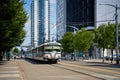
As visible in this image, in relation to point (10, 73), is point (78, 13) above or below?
above

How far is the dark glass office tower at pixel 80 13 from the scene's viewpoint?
424 ft

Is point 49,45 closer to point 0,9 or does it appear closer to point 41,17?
point 0,9

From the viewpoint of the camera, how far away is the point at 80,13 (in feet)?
439

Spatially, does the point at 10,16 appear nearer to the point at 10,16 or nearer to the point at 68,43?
the point at 10,16

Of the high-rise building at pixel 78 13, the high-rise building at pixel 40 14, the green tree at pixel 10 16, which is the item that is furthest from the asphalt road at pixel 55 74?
the high-rise building at pixel 78 13

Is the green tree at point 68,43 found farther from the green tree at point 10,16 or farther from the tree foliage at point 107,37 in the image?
the green tree at point 10,16

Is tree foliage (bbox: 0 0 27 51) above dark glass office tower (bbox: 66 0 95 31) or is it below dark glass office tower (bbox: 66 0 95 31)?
below

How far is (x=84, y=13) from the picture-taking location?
130875mm

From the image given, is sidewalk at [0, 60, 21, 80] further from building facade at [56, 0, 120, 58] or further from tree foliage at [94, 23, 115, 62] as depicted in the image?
building facade at [56, 0, 120, 58]

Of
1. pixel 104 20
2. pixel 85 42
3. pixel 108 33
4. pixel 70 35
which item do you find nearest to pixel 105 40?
pixel 108 33

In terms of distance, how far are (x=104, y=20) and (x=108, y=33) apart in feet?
166

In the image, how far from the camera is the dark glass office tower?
424ft

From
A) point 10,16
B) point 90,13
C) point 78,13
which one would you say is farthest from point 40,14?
point 10,16

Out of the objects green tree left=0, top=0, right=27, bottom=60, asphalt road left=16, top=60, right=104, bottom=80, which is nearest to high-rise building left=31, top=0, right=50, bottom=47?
green tree left=0, top=0, right=27, bottom=60
